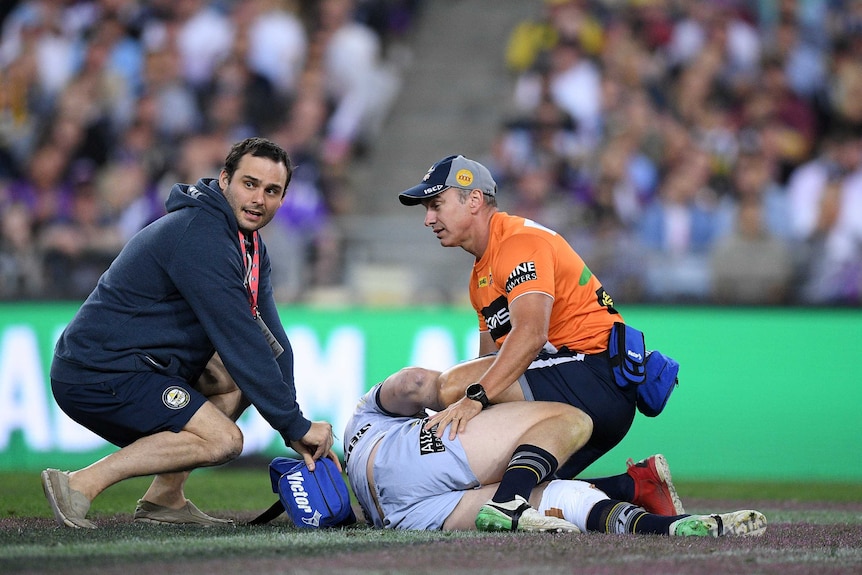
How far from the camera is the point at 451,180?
5973mm

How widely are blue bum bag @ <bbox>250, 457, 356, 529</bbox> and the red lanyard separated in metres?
0.82

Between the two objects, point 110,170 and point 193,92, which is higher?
point 193,92

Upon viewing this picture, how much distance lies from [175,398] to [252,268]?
30.3 inches

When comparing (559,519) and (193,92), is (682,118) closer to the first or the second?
(193,92)

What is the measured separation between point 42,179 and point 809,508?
27.2ft

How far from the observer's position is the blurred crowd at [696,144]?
10188 mm

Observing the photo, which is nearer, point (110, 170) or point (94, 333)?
point (94, 333)

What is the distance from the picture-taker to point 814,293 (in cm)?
1014

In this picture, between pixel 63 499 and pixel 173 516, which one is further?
pixel 173 516

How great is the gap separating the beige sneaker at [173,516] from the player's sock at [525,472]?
1.45m

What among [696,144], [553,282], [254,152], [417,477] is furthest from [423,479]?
[696,144]

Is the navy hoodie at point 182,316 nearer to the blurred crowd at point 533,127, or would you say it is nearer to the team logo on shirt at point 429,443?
the team logo on shirt at point 429,443

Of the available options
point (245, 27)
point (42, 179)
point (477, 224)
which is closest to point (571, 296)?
point (477, 224)

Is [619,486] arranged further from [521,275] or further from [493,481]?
[521,275]
